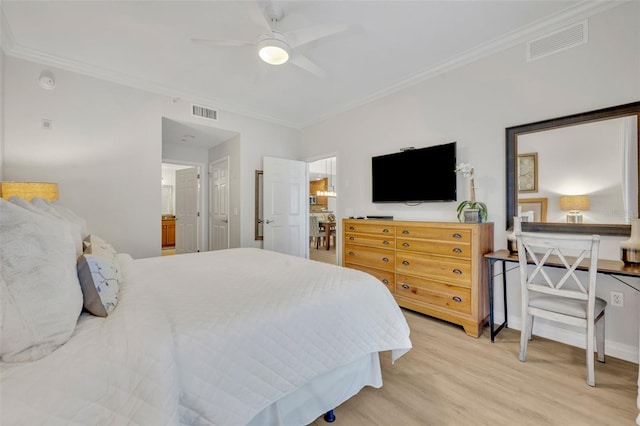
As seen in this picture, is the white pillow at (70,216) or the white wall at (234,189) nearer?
the white pillow at (70,216)

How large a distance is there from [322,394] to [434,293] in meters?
1.75

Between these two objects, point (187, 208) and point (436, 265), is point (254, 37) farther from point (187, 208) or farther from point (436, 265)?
point (187, 208)

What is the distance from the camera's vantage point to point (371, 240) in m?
3.29

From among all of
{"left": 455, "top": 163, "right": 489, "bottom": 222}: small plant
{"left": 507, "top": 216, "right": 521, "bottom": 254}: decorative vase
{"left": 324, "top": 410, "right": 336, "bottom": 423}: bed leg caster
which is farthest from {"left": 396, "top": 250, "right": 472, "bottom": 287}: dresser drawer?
{"left": 324, "top": 410, "right": 336, "bottom": 423}: bed leg caster

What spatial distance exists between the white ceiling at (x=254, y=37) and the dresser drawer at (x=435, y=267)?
2.14m

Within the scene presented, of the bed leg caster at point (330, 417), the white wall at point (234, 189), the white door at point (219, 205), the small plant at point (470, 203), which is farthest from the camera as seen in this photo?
the white door at point (219, 205)

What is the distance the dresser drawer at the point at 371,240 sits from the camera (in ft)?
10.1

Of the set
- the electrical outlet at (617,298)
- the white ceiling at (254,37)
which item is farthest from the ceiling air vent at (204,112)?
the electrical outlet at (617,298)

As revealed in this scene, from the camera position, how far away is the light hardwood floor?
1.47m

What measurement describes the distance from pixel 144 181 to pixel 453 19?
12.4 ft

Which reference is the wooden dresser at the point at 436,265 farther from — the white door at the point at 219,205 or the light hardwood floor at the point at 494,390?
the white door at the point at 219,205

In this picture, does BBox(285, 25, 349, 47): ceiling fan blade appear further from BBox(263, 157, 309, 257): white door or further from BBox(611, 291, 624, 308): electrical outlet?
BBox(611, 291, 624, 308): electrical outlet

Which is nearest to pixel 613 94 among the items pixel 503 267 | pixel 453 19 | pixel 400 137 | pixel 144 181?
pixel 453 19

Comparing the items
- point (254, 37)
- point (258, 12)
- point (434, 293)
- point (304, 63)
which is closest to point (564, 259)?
point (434, 293)
